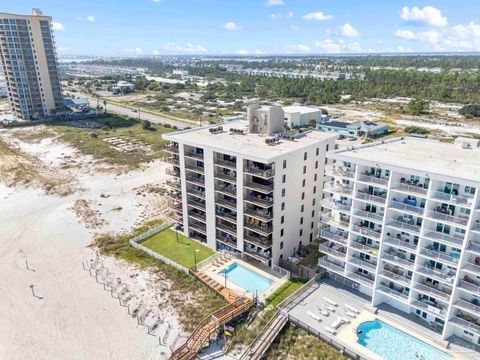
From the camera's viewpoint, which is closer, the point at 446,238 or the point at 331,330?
the point at 446,238

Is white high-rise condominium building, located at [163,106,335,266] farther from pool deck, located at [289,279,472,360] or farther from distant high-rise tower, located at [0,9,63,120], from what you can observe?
distant high-rise tower, located at [0,9,63,120]

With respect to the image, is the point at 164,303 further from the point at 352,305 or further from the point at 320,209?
the point at 320,209

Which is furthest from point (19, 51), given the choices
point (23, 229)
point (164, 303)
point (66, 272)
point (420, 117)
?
point (420, 117)

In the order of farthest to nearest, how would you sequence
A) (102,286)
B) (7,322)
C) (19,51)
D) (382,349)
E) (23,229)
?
(19,51), (23,229), (102,286), (7,322), (382,349)

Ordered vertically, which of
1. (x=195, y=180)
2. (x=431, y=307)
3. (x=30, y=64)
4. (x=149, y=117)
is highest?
(x=30, y=64)

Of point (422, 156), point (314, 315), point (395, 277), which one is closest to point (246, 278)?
point (314, 315)

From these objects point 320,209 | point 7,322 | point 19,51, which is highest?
point 19,51

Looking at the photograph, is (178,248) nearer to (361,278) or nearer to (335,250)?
(335,250)
